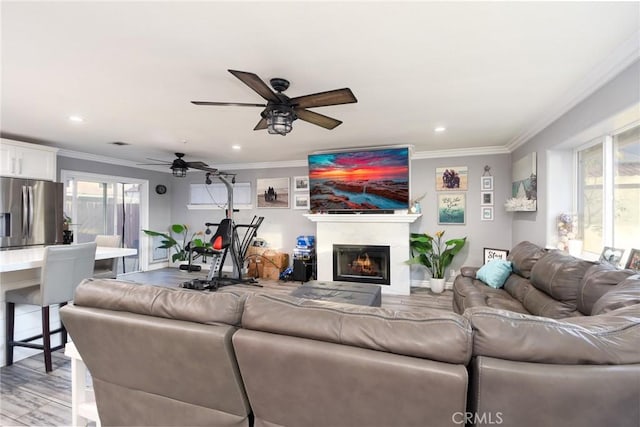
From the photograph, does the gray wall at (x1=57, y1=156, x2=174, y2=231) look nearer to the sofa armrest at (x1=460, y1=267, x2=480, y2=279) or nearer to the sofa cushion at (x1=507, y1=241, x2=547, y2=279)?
the sofa armrest at (x1=460, y1=267, x2=480, y2=279)

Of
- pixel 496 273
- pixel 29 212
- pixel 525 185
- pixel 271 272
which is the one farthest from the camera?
pixel 271 272

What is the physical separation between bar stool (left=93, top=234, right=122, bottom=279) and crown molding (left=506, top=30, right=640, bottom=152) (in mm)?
4760

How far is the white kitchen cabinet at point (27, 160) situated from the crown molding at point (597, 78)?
20.9ft

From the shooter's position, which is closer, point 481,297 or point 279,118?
point 279,118

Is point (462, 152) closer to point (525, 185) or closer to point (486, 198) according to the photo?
point (486, 198)

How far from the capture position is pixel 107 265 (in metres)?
3.59

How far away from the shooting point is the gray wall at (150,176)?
528cm

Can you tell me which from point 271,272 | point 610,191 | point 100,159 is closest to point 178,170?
point 100,159

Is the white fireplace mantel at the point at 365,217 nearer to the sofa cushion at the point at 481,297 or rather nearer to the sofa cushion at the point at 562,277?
the sofa cushion at the point at 481,297

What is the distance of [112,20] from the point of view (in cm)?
166

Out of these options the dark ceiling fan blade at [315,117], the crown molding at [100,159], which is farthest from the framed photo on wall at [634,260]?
the crown molding at [100,159]

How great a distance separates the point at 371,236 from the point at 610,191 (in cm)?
301

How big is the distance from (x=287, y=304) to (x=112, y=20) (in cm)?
182

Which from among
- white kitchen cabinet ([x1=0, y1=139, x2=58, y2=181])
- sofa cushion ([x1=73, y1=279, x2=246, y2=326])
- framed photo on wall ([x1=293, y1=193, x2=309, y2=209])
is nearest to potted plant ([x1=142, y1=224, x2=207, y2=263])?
white kitchen cabinet ([x1=0, y1=139, x2=58, y2=181])
